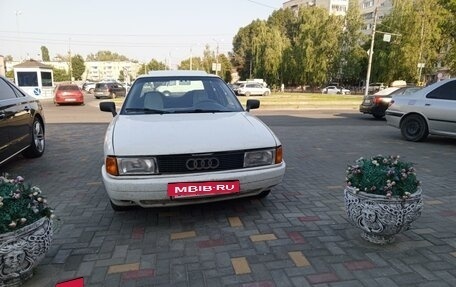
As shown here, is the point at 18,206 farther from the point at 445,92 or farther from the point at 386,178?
the point at 445,92

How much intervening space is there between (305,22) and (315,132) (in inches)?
1616

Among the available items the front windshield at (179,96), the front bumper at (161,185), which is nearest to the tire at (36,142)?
the front windshield at (179,96)

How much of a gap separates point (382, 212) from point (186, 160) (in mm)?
1762

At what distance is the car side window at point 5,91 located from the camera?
5523mm

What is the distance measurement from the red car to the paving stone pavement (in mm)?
18864

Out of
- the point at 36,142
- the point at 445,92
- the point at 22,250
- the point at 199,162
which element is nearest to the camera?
the point at 22,250

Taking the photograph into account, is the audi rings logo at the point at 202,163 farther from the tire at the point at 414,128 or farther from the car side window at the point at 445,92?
the tire at the point at 414,128

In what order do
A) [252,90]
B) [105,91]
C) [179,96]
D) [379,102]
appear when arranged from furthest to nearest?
[252,90], [105,91], [379,102], [179,96]

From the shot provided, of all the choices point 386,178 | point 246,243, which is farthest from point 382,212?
point 246,243

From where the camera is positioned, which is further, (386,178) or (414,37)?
(414,37)

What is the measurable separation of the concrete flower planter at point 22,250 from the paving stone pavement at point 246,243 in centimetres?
19

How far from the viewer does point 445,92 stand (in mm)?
8047

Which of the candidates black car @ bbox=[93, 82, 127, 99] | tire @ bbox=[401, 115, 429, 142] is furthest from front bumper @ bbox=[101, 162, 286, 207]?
black car @ bbox=[93, 82, 127, 99]

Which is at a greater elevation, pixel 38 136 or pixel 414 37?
pixel 414 37
